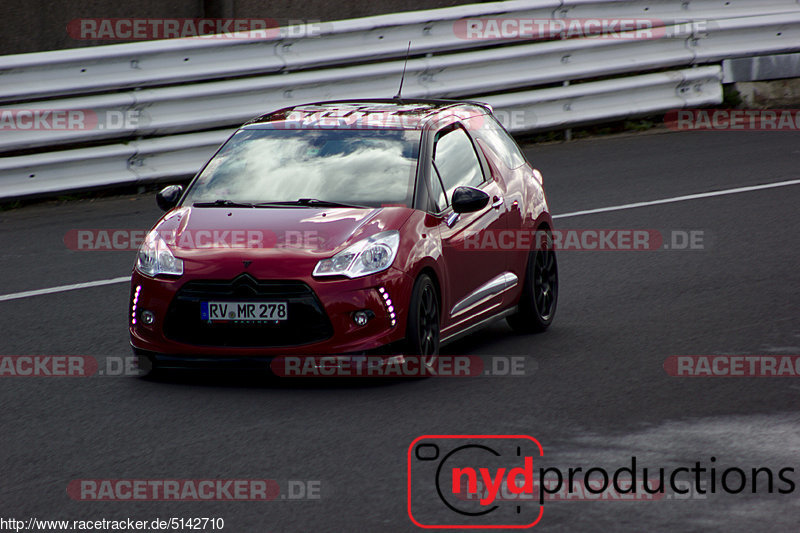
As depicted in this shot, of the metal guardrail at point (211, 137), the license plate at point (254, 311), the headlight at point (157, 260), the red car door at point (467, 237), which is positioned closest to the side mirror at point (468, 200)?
the red car door at point (467, 237)

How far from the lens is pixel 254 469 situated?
20.0 feet

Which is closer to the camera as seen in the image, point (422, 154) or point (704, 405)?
point (704, 405)

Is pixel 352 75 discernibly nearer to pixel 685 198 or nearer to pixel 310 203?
pixel 685 198

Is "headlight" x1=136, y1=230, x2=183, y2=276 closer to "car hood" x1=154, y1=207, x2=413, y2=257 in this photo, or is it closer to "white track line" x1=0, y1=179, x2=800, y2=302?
"car hood" x1=154, y1=207, x2=413, y2=257

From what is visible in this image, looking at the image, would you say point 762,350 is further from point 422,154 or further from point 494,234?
point 422,154

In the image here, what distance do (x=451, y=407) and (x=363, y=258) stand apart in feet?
3.32

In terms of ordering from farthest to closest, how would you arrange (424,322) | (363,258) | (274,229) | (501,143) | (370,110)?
(501,143) < (370,110) < (424,322) < (274,229) < (363,258)

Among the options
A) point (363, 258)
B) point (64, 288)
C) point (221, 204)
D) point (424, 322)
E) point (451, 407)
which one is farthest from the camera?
point (64, 288)

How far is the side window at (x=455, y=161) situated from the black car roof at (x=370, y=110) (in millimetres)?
189

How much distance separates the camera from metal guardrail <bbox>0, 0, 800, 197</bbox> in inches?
551

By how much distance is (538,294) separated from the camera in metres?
9.59

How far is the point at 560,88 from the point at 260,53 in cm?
392

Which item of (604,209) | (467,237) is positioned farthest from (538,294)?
(604,209)

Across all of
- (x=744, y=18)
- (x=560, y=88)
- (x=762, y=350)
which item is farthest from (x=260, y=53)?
(x=762, y=350)
